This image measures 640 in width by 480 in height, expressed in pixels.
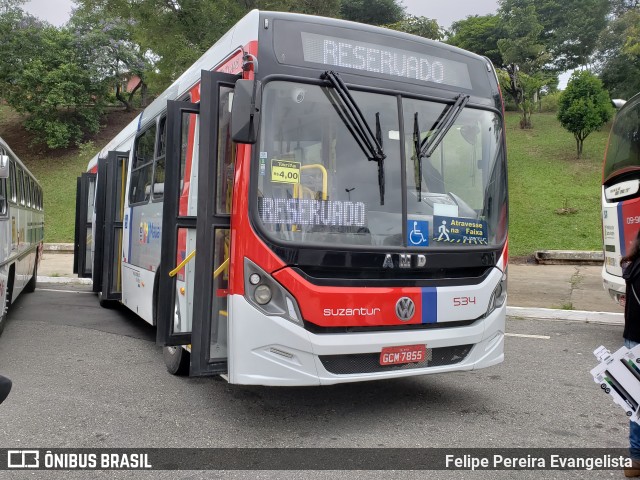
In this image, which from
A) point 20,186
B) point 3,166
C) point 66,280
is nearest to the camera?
point 3,166

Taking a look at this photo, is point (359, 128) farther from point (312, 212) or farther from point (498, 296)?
point (498, 296)

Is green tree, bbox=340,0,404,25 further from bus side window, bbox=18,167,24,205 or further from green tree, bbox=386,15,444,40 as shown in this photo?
bus side window, bbox=18,167,24,205

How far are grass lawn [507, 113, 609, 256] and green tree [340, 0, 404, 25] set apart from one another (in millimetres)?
18888

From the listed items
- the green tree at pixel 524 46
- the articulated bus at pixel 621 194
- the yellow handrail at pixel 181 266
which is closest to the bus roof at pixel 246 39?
the yellow handrail at pixel 181 266

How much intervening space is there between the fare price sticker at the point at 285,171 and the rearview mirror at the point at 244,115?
28 centimetres

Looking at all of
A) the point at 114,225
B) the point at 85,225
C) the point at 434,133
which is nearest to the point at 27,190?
the point at 85,225

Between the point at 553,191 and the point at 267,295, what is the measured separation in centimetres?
1883

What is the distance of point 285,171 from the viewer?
170 inches

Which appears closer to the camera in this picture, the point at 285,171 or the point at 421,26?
the point at 285,171

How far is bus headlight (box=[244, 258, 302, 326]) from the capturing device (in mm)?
4129

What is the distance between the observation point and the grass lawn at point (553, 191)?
17.4 m

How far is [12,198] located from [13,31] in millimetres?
26716

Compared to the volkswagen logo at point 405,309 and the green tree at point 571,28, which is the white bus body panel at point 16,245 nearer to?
the volkswagen logo at point 405,309

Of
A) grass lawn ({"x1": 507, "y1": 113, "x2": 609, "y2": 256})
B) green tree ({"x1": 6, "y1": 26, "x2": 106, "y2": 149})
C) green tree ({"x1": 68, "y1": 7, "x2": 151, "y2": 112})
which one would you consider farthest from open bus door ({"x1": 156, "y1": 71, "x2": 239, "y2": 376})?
green tree ({"x1": 68, "y1": 7, "x2": 151, "y2": 112})
